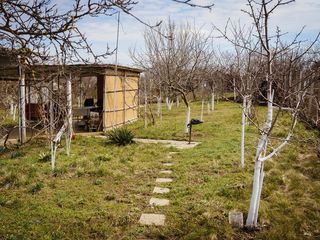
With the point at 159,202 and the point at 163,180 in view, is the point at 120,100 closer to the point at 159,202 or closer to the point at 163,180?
the point at 163,180

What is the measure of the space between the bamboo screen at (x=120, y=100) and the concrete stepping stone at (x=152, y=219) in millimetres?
9098

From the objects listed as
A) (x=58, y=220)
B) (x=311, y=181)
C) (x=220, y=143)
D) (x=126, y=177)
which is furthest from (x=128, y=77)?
(x=58, y=220)

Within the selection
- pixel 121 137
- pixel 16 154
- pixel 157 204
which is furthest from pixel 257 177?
pixel 16 154

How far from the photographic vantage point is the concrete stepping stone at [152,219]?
195 inches

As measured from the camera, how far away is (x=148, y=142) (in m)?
11.5

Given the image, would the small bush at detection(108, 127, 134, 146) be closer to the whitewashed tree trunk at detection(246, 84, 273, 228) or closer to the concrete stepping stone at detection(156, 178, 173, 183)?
the concrete stepping stone at detection(156, 178, 173, 183)

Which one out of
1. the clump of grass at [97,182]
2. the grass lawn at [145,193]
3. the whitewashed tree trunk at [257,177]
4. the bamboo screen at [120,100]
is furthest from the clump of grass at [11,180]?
the bamboo screen at [120,100]

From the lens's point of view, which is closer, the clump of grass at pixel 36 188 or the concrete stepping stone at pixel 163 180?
the clump of grass at pixel 36 188

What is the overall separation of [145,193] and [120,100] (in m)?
9.98

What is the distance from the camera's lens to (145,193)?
20.6 ft

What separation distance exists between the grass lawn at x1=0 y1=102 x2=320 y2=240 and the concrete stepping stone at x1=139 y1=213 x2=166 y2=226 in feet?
Result: 0.30

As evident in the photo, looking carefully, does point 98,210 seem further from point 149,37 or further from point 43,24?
point 149,37

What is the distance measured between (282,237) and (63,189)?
13.0 feet

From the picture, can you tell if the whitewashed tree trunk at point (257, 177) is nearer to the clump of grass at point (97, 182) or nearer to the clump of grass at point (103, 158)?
the clump of grass at point (97, 182)
